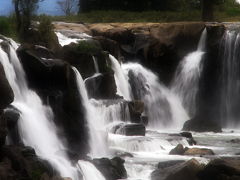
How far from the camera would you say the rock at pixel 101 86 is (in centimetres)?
3300

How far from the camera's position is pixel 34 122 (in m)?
24.6

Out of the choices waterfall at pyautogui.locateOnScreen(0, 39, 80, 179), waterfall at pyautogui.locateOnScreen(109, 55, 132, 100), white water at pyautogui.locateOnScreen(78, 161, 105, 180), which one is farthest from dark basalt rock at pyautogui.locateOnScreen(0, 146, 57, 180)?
waterfall at pyautogui.locateOnScreen(109, 55, 132, 100)

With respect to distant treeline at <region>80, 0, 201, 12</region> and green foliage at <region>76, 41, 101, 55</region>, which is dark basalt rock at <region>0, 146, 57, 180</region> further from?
distant treeline at <region>80, 0, 201, 12</region>

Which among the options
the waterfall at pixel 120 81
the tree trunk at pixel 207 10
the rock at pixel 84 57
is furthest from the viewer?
the tree trunk at pixel 207 10

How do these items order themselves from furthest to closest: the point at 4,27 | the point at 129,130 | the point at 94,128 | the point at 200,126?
the point at 200,126, the point at 4,27, the point at 129,130, the point at 94,128

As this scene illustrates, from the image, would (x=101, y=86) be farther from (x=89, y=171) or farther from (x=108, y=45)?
(x=89, y=171)

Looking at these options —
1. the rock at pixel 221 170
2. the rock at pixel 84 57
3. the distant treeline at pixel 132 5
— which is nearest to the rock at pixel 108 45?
the rock at pixel 84 57

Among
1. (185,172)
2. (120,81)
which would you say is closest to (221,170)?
(185,172)

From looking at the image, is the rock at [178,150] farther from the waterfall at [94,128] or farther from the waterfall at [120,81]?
the waterfall at [120,81]

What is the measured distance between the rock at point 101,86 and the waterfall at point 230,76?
921 cm

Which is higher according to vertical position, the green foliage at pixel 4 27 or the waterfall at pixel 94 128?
the green foliage at pixel 4 27

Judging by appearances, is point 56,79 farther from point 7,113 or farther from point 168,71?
point 168,71

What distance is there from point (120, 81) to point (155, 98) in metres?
3.20

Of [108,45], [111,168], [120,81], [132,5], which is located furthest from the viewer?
[132,5]
